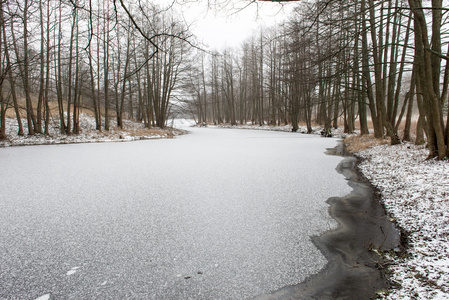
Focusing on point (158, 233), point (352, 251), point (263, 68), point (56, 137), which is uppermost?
point (263, 68)

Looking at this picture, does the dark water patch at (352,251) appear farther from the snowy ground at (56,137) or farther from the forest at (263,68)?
the snowy ground at (56,137)

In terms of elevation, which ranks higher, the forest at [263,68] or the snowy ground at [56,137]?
the forest at [263,68]

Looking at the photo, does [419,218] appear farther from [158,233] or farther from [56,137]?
[56,137]

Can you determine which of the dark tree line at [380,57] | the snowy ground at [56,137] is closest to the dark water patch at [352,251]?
the dark tree line at [380,57]

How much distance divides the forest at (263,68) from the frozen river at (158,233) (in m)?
1.75

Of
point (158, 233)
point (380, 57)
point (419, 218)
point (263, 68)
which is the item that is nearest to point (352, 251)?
point (419, 218)

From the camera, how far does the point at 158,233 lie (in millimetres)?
2445

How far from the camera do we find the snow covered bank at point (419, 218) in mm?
1641

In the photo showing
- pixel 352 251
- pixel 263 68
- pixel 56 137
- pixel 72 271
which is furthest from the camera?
pixel 263 68

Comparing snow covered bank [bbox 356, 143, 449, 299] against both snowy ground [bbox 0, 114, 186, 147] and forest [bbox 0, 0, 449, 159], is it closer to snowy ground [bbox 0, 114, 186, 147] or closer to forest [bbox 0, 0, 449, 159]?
forest [bbox 0, 0, 449, 159]

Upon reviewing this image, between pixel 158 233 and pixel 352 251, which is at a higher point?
pixel 158 233

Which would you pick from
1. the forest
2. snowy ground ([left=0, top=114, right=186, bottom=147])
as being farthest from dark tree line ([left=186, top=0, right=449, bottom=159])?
snowy ground ([left=0, top=114, right=186, bottom=147])

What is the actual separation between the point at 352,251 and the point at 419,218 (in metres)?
1.08

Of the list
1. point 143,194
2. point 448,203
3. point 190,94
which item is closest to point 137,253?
point 143,194
